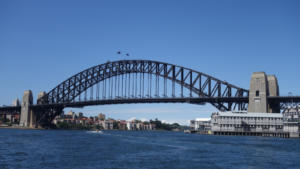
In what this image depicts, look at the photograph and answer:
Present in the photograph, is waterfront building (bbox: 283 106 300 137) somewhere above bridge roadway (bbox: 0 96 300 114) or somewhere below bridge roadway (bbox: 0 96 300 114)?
below

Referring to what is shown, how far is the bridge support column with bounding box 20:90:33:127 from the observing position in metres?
142

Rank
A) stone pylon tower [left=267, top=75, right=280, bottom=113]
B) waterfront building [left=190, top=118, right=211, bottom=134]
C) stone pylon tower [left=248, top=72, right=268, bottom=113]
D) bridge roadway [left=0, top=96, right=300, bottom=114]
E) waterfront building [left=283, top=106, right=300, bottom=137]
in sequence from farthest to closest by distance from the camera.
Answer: waterfront building [left=190, top=118, right=211, bottom=134]
stone pylon tower [left=267, top=75, right=280, bottom=113]
bridge roadway [left=0, top=96, right=300, bottom=114]
stone pylon tower [left=248, top=72, right=268, bottom=113]
waterfront building [left=283, top=106, right=300, bottom=137]

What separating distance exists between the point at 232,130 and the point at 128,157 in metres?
77.6

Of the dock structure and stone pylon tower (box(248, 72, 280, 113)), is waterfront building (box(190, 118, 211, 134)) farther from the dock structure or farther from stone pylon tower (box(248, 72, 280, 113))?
stone pylon tower (box(248, 72, 280, 113))

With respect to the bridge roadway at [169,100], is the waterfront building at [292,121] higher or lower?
lower

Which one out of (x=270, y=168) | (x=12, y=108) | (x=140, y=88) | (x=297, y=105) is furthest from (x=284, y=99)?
(x=12, y=108)

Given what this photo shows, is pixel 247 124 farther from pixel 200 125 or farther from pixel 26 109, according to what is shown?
pixel 26 109

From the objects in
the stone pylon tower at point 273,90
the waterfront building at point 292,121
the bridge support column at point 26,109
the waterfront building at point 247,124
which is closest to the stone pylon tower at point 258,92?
the waterfront building at point 247,124

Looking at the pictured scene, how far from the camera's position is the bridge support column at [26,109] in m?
142

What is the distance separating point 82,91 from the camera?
142m

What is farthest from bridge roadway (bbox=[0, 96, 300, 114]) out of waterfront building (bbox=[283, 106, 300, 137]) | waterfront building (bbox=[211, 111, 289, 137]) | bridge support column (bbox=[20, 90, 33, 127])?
waterfront building (bbox=[211, 111, 289, 137])

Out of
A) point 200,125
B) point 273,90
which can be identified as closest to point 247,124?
point 273,90

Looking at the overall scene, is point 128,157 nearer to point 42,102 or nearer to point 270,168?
point 270,168

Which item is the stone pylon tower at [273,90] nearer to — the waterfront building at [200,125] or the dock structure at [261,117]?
the dock structure at [261,117]
